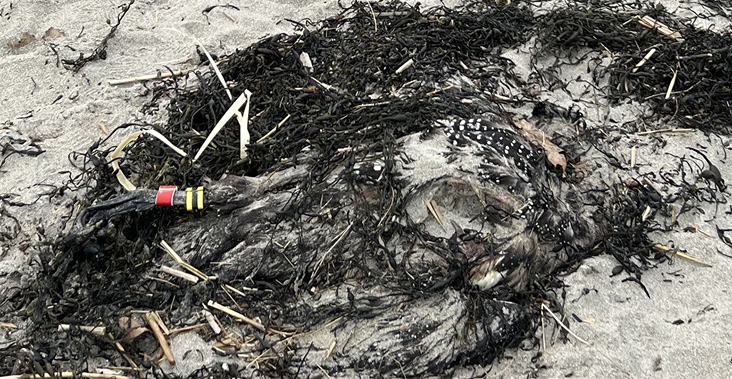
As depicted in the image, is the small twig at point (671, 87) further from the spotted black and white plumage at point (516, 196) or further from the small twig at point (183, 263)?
the small twig at point (183, 263)

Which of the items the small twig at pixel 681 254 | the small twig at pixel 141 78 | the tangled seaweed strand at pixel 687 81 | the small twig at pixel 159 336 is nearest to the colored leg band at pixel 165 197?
the small twig at pixel 159 336


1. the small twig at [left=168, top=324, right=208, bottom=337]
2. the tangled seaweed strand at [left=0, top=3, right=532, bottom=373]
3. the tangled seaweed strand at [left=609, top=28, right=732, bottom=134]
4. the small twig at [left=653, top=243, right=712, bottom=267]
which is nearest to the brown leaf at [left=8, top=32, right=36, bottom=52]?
the tangled seaweed strand at [left=0, top=3, right=532, bottom=373]

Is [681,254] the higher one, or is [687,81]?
[687,81]

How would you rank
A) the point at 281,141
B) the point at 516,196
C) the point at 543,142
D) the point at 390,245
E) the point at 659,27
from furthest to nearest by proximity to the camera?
the point at 659,27, the point at 543,142, the point at 281,141, the point at 516,196, the point at 390,245

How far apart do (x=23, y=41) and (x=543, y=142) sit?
3447mm

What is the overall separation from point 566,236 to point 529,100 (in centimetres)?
95

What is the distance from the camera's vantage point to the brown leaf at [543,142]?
3.14 meters

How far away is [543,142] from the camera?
321 centimetres

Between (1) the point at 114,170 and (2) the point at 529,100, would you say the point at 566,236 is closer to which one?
(2) the point at 529,100

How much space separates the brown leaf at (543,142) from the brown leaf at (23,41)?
3262mm

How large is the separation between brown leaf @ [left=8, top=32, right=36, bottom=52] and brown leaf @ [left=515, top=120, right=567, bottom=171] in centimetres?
326

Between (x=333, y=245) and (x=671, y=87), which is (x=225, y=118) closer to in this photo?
(x=333, y=245)

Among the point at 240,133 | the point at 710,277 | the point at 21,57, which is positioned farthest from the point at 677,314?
the point at 21,57

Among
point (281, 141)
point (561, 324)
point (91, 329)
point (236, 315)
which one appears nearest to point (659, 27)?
point (561, 324)
